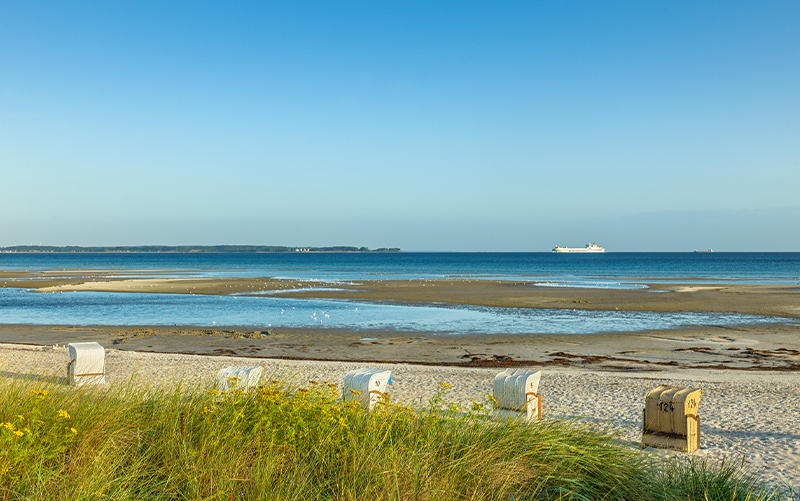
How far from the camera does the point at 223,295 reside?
131ft

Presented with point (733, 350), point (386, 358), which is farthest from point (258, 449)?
point (733, 350)

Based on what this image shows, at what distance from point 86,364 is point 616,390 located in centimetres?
894

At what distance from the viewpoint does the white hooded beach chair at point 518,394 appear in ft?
24.0

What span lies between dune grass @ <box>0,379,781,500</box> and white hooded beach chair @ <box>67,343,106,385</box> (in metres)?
4.03

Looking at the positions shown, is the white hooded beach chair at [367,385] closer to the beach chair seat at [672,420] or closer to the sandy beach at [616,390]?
the sandy beach at [616,390]

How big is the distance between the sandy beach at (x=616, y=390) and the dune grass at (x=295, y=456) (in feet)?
3.64

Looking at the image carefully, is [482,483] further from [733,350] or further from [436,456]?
[733,350]

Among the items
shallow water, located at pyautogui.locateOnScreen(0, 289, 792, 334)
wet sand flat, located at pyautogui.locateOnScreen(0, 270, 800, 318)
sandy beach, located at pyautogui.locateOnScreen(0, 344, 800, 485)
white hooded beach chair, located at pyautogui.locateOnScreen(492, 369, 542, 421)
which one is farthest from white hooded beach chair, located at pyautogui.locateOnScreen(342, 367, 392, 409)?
wet sand flat, located at pyautogui.locateOnScreen(0, 270, 800, 318)

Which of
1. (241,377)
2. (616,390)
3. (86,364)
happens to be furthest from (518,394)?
(86,364)

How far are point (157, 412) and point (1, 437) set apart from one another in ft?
4.70

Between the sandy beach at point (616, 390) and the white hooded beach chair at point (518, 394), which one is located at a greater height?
the white hooded beach chair at point (518, 394)

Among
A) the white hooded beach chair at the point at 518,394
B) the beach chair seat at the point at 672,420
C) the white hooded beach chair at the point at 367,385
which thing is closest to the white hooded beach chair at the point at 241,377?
the white hooded beach chair at the point at 367,385

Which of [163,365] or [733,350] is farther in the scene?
[733,350]

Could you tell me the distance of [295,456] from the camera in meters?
4.76
